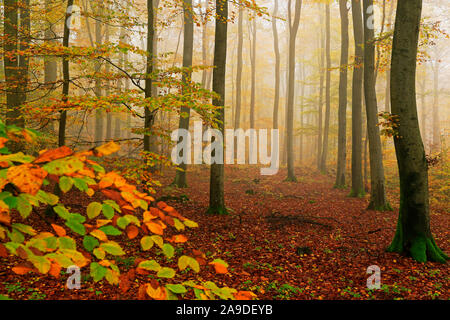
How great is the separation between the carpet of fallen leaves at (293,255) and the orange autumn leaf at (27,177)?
2.62ft

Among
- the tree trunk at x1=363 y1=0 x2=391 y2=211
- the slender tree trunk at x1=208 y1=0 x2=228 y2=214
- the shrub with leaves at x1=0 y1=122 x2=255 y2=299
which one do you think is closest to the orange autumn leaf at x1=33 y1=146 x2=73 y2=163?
the shrub with leaves at x1=0 y1=122 x2=255 y2=299

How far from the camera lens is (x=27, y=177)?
3.63ft

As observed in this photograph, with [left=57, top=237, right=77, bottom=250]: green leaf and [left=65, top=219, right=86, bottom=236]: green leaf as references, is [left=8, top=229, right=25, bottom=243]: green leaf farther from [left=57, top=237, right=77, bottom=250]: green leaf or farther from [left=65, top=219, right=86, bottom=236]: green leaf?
[left=65, top=219, right=86, bottom=236]: green leaf

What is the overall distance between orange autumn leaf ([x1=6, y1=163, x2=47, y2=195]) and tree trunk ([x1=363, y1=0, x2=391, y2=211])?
447 inches

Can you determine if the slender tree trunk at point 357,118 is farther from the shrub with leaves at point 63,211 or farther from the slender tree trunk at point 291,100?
the shrub with leaves at point 63,211

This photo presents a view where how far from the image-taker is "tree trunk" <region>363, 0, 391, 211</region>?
10.4 metres

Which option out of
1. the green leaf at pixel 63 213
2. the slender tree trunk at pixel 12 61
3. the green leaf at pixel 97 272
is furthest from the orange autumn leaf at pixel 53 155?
the slender tree trunk at pixel 12 61

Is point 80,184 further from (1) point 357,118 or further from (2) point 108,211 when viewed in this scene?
(1) point 357,118

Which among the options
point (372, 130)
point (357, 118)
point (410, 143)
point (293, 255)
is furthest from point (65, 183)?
point (357, 118)

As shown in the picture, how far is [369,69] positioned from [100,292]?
37.2 feet

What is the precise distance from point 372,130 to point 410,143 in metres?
5.28

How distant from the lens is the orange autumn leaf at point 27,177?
107 centimetres

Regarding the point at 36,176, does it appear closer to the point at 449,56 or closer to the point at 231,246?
the point at 231,246
